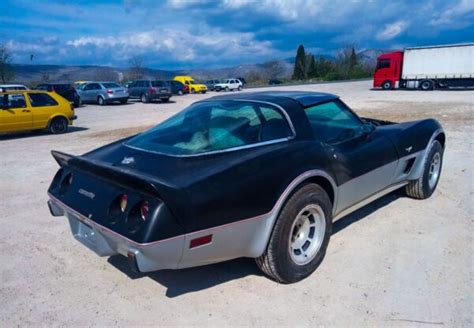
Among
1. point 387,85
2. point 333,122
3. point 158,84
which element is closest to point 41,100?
point 333,122

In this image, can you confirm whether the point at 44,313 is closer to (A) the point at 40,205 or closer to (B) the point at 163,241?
(B) the point at 163,241

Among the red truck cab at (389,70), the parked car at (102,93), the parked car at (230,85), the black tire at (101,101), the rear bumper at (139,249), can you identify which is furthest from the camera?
the parked car at (230,85)

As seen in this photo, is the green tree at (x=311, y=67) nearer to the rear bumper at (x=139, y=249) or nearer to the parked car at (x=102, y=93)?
the parked car at (x=102, y=93)

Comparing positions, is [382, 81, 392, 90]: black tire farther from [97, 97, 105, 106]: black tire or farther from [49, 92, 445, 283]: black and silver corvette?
[49, 92, 445, 283]: black and silver corvette

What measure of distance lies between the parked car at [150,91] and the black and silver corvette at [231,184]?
22488mm

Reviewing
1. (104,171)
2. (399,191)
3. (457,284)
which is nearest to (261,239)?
(104,171)

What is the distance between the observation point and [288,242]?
2914mm

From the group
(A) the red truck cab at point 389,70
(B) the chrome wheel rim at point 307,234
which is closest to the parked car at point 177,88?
(A) the red truck cab at point 389,70

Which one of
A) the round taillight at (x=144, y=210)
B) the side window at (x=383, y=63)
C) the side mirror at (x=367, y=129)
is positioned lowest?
the round taillight at (x=144, y=210)

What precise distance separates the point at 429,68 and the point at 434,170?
30.0m

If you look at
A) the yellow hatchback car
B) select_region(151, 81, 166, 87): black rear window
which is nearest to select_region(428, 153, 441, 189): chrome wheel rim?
the yellow hatchback car

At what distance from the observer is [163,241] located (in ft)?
7.58

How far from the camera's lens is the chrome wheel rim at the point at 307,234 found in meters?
3.12

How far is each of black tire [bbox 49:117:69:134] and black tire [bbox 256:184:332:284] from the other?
36.8ft
